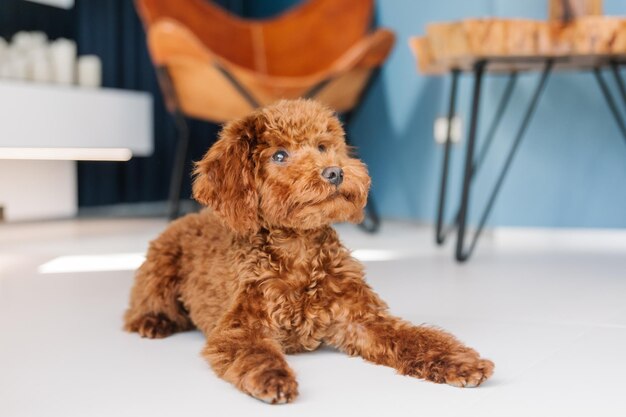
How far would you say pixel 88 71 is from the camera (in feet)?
11.0

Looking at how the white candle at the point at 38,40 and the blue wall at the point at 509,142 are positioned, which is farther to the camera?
the white candle at the point at 38,40

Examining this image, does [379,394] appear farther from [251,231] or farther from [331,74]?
[331,74]

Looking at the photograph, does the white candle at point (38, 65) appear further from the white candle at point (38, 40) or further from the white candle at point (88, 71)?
the white candle at point (88, 71)

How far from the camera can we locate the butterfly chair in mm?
2785

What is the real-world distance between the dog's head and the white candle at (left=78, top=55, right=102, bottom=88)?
2392 millimetres

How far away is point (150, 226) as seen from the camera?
3.25 m

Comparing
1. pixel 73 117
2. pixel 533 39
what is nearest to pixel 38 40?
pixel 73 117

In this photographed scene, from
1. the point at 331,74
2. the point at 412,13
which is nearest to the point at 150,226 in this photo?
the point at 331,74

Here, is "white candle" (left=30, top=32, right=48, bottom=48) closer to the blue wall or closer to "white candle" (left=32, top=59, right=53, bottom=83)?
"white candle" (left=32, top=59, right=53, bottom=83)

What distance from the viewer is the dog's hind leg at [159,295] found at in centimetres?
134

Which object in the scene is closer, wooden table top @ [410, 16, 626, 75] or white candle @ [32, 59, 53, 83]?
wooden table top @ [410, 16, 626, 75]

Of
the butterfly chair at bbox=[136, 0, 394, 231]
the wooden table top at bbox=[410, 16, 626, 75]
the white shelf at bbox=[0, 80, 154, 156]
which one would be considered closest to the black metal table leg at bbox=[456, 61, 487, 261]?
the wooden table top at bbox=[410, 16, 626, 75]

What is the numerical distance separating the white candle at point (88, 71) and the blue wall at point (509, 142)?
1292mm

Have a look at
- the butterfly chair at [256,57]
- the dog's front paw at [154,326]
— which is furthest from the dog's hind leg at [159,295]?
the butterfly chair at [256,57]
